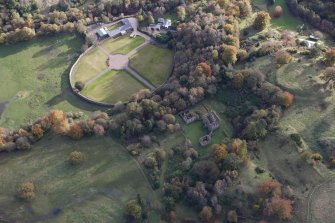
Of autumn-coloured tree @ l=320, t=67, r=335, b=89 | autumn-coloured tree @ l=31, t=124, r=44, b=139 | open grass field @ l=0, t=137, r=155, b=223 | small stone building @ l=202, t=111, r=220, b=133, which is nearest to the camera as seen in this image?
open grass field @ l=0, t=137, r=155, b=223

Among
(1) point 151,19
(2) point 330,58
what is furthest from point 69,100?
(2) point 330,58

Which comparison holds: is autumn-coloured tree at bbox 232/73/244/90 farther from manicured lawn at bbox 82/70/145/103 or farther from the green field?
the green field

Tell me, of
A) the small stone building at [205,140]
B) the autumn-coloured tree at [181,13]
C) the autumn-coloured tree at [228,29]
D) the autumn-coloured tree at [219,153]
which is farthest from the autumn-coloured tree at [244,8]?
the autumn-coloured tree at [219,153]

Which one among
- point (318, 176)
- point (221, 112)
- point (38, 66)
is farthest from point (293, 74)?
point (38, 66)

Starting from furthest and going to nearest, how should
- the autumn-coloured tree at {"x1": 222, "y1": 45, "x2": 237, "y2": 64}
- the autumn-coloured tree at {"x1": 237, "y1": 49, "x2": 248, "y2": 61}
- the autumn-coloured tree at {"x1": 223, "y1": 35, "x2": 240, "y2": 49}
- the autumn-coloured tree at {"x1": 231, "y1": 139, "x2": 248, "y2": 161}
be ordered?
the autumn-coloured tree at {"x1": 223, "y1": 35, "x2": 240, "y2": 49}
the autumn-coloured tree at {"x1": 237, "y1": 49, "x2": 248, "y2": 61}
the autumn-coloured tree at {"x1": 222, "y1": 45, "x2": 237, "y2": 64}
the autumn-coloured tree at {"x1": 231, "y1": 139, "x2": 248, "y2": 161}

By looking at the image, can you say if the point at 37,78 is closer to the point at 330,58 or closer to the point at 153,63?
the point at 153,63

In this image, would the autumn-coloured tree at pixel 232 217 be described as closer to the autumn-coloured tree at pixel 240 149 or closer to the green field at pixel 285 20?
the autumn-coloured tree at pixel 240 149

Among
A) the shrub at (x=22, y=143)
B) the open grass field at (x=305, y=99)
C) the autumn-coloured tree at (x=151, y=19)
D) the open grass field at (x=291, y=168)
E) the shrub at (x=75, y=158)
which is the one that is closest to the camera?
the open grass field at (x=291, y=168)

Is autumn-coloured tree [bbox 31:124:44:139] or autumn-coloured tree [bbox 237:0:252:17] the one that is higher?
autumn-coloured tree [bbox 237:0:252:17]

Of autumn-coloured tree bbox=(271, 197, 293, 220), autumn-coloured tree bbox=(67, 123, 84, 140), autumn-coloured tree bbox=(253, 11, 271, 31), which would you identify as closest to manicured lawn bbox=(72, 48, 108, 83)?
autumn-coloured tree bbox=(67, 123, 84, 140)
